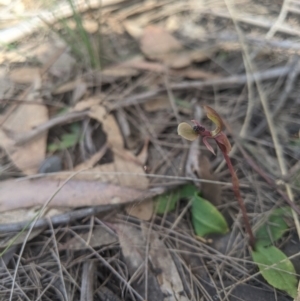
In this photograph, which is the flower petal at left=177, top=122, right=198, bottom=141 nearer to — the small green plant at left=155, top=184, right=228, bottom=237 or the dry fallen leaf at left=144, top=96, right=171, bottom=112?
the small green plant at left=155, top=184, right=228, bottom=237

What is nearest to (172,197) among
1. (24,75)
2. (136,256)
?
(136,256)

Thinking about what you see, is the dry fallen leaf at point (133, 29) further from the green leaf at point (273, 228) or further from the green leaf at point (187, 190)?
the green leaf at point (273, 228)

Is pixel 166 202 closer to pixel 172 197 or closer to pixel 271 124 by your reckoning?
pixel 172 197

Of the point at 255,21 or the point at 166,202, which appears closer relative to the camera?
the point at 166,202

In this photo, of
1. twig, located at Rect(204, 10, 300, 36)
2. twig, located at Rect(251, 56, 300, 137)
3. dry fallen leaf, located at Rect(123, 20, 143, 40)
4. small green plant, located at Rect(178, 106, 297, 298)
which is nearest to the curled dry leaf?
small green plant, located at Rect(178, 106, 297, 298)

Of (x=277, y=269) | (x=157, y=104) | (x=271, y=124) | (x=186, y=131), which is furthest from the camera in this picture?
(x=157, y=104)

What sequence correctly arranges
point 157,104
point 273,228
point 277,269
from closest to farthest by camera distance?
1. point 277,269
2. point 273,228
3. point 157,104

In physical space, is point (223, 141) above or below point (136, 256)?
above
